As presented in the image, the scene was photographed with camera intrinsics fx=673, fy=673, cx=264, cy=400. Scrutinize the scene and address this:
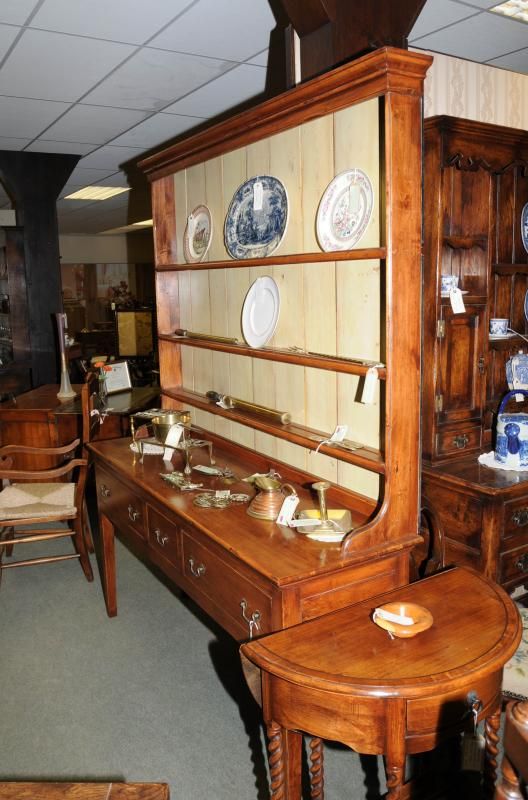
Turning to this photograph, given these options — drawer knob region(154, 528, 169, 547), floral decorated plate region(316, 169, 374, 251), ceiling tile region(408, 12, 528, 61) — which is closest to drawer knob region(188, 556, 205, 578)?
drawer knob region(154, 528, 169, 547)

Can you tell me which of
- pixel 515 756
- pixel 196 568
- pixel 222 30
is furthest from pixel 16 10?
pixel 515 756

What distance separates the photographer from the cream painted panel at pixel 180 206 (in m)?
3.29

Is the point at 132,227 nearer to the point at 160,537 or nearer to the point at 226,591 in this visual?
the point at 160,537

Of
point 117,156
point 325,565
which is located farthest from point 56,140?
point 325,565

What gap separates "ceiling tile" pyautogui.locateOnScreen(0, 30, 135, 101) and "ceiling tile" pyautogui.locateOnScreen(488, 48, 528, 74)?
74.2 inches

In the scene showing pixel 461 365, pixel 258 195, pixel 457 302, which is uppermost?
pixel 258 195

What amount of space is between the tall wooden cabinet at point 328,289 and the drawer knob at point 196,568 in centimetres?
23

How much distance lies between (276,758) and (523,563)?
4.95 feet

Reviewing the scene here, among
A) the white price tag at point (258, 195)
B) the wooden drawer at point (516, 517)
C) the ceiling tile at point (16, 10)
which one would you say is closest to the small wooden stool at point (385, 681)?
the wooden drawer at point (516, 517)

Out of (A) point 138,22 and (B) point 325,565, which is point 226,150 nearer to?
(A) point 138,22

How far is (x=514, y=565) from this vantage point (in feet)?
8.95

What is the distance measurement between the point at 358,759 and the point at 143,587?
5.66ft

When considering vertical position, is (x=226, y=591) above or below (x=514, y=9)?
below

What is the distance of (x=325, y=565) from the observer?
6.20ft
